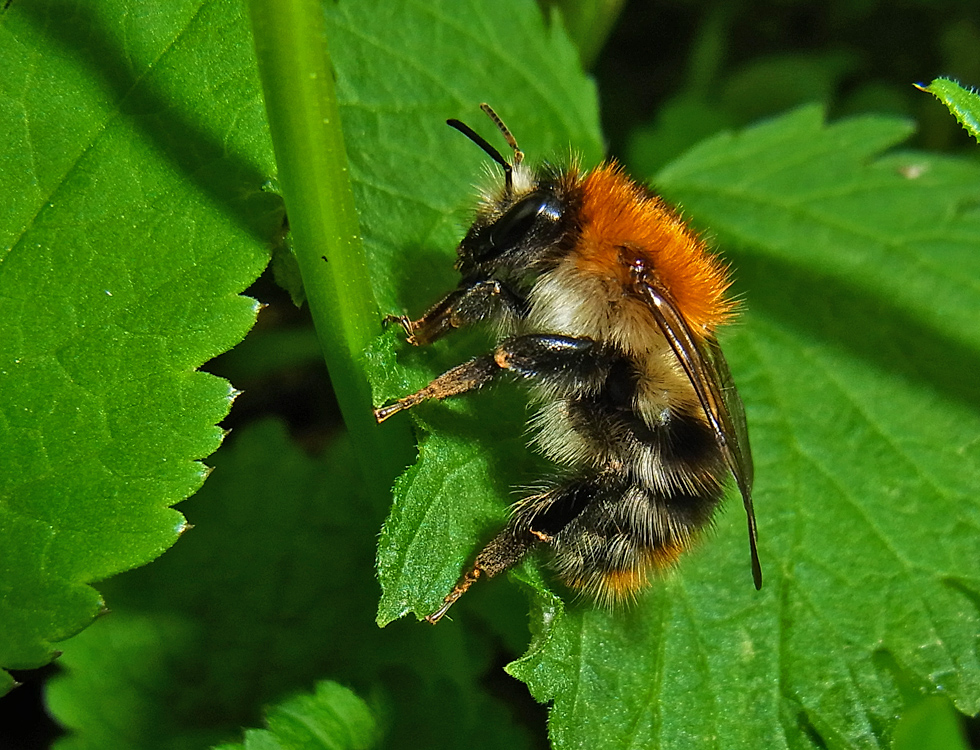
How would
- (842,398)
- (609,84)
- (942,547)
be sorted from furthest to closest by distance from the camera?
1. (609,84)
2. (842,398)
3. (942,547)

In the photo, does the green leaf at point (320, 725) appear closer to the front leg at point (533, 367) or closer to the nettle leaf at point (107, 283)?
the nettle leaf at point (107, 283)

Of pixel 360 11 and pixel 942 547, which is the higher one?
pixel 360 11

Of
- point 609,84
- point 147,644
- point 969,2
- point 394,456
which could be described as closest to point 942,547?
point 394,456

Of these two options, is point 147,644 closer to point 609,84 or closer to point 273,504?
point 273,504

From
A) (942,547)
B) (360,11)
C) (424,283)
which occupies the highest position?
(360,11)

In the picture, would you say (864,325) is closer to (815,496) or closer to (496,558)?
(815,496)

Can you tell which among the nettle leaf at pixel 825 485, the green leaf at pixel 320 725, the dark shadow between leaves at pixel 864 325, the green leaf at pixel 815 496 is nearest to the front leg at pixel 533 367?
the green leaf at pixel 815 496
